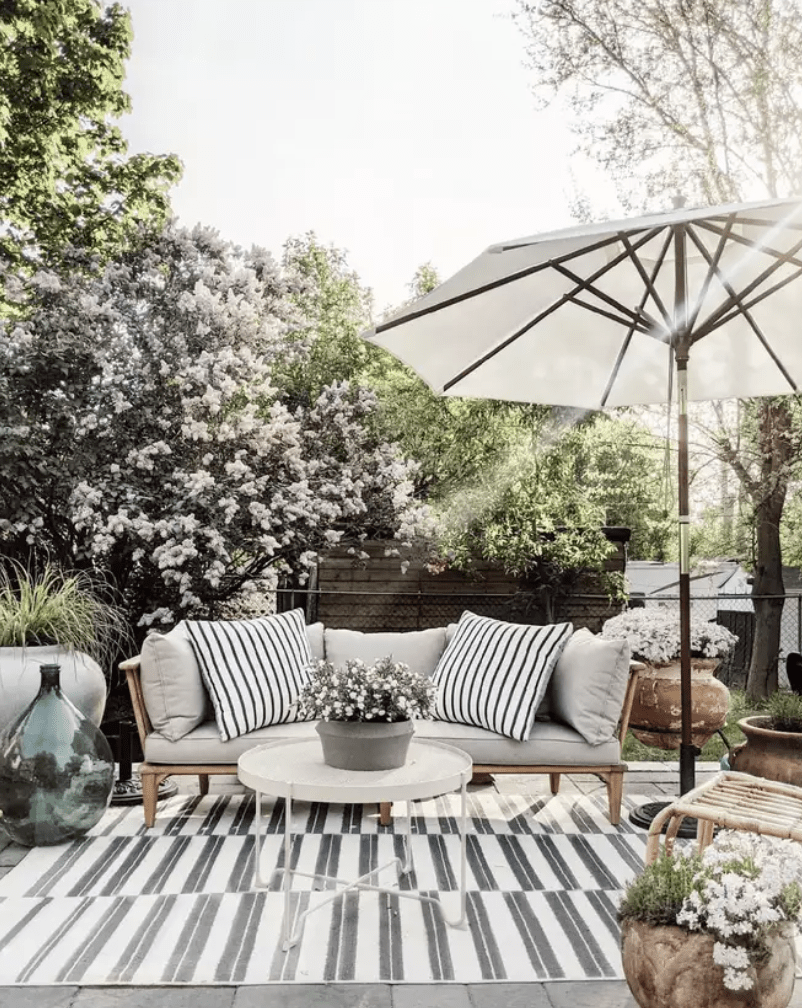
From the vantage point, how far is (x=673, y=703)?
4.93 m

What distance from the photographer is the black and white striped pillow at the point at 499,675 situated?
4332 millimetres

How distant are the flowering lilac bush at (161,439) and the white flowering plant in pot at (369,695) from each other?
423 centimetres

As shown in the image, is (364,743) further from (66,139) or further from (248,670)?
(66,139)

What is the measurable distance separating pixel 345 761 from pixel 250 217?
9.34m

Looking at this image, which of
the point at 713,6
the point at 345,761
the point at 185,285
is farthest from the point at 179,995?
the point at 713,6

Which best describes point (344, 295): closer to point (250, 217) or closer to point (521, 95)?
point (250, 217)

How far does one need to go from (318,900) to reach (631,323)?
9.38ft

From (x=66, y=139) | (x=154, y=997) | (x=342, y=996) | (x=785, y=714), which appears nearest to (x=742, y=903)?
(x=342, y=996)

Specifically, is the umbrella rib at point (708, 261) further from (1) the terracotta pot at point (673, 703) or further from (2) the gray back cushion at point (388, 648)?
(2) the gray back cushion at point (388, 648)

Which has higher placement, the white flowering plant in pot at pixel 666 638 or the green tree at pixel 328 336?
the green tree at pixel 328 336

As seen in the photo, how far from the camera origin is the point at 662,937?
7.48 ft

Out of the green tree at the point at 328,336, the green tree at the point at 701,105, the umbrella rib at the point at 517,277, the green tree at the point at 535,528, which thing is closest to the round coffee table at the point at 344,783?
the umbrella rib at the point at 517,277

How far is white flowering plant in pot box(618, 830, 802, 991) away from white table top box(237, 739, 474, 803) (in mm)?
894

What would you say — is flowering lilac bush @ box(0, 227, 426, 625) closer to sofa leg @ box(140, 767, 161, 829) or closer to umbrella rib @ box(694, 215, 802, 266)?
sofa leg @ box(140, 767, 161, 829)
